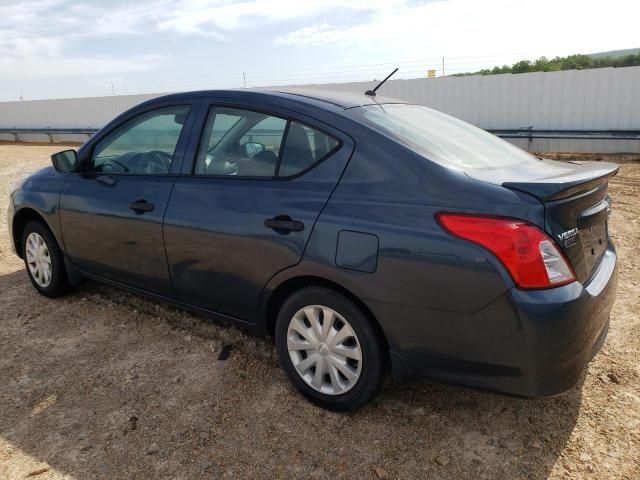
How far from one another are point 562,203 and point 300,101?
1465 mm

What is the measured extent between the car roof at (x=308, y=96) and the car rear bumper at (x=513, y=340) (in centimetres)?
120

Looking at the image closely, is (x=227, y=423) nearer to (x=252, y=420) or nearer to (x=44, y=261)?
(x=252, y=420)

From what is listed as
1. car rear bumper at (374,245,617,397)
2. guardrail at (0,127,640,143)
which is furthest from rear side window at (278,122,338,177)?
guardrail at (0,127,640,143)

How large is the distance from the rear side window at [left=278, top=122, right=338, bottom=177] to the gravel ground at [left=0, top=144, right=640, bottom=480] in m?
1.27

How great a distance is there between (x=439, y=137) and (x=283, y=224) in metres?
0.97

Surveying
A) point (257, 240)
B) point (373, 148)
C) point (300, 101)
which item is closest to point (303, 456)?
point (257, 240)

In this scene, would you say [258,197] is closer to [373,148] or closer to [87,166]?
[373,148]

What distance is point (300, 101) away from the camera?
9.72ft

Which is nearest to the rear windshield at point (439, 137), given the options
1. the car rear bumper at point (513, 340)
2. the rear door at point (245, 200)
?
the rear door at point (245, 200)

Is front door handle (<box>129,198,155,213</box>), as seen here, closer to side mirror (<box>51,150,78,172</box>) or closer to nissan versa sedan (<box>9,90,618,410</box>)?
nissan versa sedan (<box>9,90,618,410</box>)

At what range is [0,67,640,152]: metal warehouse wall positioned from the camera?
12938 mm

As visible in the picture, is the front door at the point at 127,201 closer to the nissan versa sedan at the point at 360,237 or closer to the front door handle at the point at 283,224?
the nissan versa sedan at the point at 360,237

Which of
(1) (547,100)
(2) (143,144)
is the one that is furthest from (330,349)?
(1) (547,100)

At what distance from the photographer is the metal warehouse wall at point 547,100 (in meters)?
12.9
